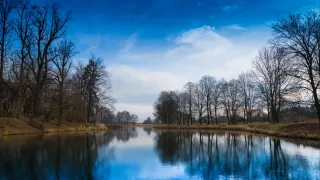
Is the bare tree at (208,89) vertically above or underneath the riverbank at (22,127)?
above

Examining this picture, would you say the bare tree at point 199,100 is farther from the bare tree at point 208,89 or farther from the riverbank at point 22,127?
the riverbank at point 22,127

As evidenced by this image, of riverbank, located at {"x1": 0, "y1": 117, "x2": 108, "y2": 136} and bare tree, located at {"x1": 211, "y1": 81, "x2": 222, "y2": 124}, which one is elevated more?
bare tree, located at {"x1": 211, "y1": 81, "x2": 222, "y2": 124}

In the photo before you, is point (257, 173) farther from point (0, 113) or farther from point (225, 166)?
point (0, 113)

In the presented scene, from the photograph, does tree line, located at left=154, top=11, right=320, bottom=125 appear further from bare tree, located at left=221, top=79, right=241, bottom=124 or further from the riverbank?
the riverbank

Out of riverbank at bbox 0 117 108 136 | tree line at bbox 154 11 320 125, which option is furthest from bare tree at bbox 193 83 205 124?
riverbank at bbox 0 117 108 136

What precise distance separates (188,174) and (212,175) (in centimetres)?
82

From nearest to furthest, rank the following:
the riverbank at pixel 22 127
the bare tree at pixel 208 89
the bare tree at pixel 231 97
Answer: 1. the riverbank at pixel 22 127
2. the bare tree at pixel 231 97
3. the bare tree at pixel 208 89

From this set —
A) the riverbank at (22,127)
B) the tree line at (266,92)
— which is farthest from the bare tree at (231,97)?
the riverbank at (22,127)

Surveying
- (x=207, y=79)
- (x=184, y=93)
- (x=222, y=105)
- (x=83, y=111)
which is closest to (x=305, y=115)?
(x=222, y=105)

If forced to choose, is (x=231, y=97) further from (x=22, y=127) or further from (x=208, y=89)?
(x=22, y=127)

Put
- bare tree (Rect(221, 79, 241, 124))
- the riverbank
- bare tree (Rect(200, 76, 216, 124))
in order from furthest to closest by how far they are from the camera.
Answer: bare tree (Rect(200, 76, 216, 124)) → bare tree (Rect(221, 79, 241, 124)) → the riverbank

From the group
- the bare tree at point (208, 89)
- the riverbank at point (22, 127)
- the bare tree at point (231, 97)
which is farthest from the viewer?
the bare tree at point (208, 89)

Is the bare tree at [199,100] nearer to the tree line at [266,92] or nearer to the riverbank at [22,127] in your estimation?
the tree line at [266,92]

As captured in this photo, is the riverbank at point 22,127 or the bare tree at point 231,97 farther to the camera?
the bare tree at point 231,97
